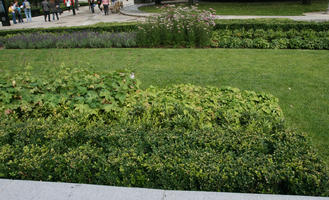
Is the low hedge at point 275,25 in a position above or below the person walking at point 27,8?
below

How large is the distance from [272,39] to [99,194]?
973 cm

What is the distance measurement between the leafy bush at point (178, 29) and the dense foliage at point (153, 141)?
610 centimetres

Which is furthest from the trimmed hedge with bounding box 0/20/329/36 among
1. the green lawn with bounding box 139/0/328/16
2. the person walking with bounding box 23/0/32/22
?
the person walking with bounding box 23/0/32/22

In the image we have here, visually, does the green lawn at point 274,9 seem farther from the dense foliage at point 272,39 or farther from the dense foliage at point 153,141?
the dense foliage at point 153,141

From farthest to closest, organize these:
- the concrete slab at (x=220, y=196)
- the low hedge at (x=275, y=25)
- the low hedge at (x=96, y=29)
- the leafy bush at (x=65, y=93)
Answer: the low hedge at (x=96, y=29) → the low hedge at (x=275, y=25) → the leafy bush at (x=65, y=93) → the concrete slab at (x=220, y=196)

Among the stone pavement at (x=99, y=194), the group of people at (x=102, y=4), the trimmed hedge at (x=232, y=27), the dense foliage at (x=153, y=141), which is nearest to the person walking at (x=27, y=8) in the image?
the group of people at (x=102, y=4)

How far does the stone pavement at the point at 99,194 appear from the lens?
2.29m

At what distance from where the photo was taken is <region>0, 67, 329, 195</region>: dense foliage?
252cm

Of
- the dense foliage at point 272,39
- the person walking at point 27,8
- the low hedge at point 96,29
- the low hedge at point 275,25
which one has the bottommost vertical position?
the dense foliage at point 272,39

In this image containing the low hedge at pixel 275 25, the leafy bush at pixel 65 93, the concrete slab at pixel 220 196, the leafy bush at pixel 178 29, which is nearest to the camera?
the concrete slab at pixel 220 196

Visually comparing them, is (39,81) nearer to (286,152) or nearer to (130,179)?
(130,179)

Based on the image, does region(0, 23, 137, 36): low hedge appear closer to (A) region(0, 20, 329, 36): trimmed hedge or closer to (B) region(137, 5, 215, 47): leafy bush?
(A) region(0, 20, 329, 36): trimmed hedge

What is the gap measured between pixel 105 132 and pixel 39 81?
192 centimetres

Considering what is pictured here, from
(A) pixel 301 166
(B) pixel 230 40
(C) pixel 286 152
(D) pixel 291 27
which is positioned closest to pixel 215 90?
(C) pixel 286 152
